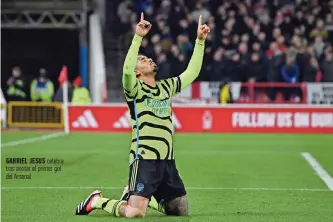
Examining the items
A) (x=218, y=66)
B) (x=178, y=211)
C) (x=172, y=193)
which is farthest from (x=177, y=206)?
(x=218, y=66)

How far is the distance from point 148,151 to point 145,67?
893 mm

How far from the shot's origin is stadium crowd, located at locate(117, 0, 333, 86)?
3055cm

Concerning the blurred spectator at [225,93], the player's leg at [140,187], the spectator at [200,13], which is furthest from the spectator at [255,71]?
the player's leg at [140,187]

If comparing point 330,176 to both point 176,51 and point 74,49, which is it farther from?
point 74,49

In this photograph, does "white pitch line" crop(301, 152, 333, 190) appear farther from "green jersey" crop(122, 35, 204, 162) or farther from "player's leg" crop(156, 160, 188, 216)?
"green jersey" crop(122, 35, 204, 162)

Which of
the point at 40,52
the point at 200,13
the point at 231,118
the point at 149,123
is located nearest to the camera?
the point at 149,123

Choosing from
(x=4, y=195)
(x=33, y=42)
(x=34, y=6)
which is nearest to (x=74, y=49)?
(x=33, y=42)

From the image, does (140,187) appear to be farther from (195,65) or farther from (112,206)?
(195,65)

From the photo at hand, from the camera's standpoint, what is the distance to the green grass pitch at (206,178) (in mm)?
11102

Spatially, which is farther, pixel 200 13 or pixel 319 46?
pixel 200 13

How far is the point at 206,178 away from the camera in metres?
15.5

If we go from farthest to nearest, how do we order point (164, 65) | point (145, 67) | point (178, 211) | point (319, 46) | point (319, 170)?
point (319, 46)
point (164, 65)
point (319, 170)
point (178, 211)
point (145, 67)

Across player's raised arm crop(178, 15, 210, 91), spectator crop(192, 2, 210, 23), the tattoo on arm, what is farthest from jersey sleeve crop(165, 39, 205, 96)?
spectator crop(192, 2, 210, 23)

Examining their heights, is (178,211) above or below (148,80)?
below
